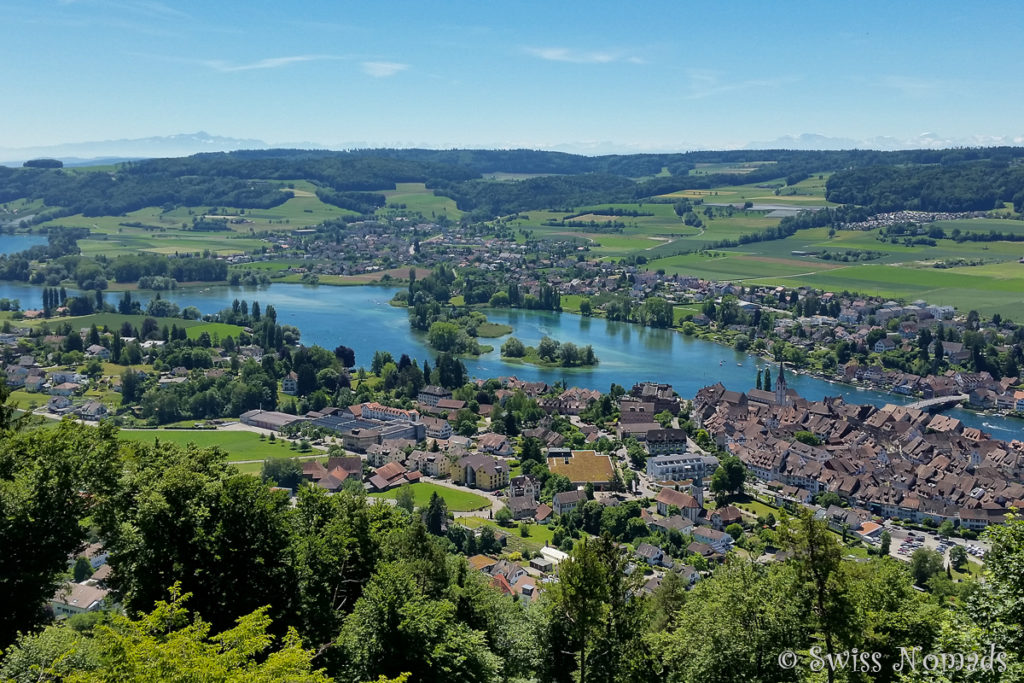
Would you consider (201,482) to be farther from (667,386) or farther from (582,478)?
(667,386)

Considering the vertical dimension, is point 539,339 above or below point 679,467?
above

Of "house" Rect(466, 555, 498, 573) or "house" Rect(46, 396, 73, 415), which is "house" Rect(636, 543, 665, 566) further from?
"house" Rect(46, 396, 73, 415)

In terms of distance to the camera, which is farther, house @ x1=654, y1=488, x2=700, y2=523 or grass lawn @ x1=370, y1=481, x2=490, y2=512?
grass lawn @ x1=370, y1=481, x2=490, y2=512

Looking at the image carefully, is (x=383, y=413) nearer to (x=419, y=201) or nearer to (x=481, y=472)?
(x=481, y=472)

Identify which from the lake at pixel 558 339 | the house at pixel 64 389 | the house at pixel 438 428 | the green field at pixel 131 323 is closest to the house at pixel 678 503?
the house at pixel 438 428

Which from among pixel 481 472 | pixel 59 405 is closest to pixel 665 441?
pixel 481 472

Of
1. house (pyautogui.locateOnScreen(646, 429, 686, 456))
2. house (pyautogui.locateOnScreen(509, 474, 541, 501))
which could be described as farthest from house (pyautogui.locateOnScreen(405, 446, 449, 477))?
house (pyautogui.locateOnScreen(646, 429, 686, 456))
